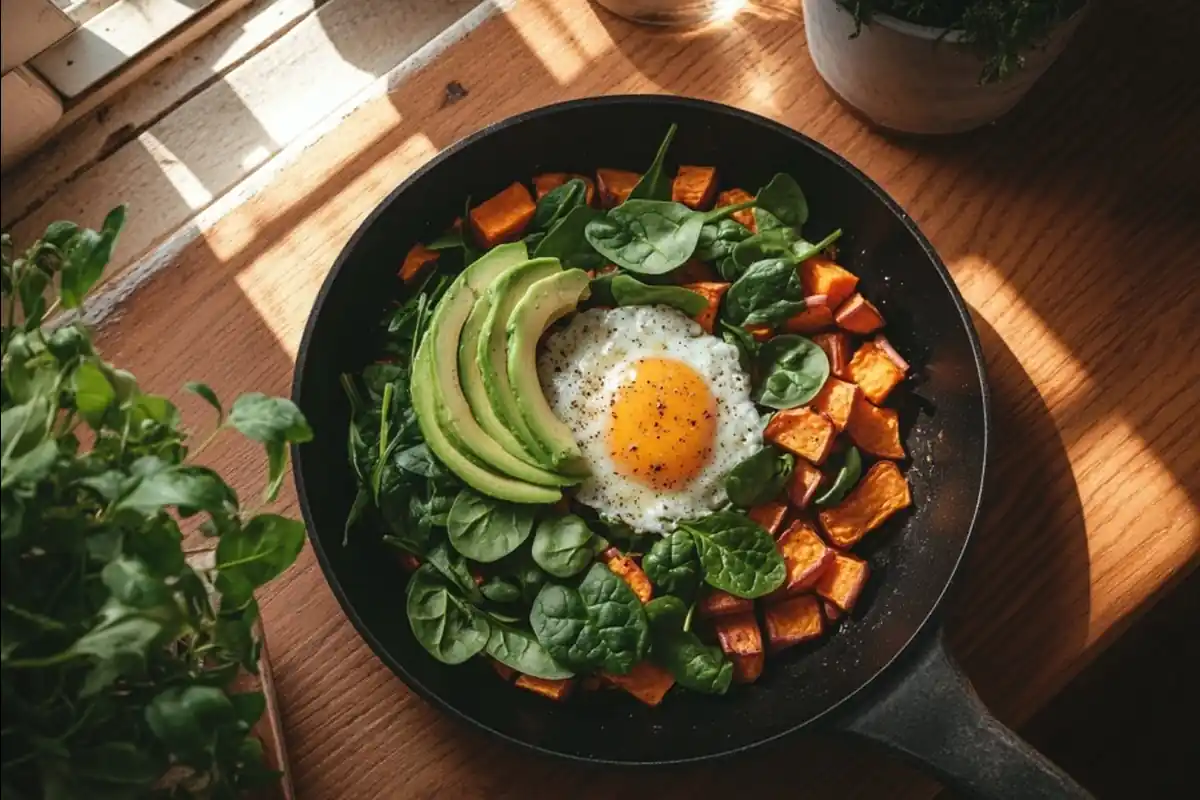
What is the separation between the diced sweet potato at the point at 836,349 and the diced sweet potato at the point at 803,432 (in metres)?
0.06

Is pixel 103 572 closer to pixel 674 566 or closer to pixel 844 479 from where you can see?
pixel 674 566

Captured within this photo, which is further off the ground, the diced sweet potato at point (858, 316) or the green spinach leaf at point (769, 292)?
the green spinach leaf at point (769, 292)

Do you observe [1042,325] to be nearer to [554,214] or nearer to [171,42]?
[554,214]

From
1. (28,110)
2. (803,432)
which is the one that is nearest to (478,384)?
(803,432)

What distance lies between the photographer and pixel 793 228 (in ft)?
4.21

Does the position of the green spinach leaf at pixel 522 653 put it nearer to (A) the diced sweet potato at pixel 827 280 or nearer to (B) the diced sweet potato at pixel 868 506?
(B) the diced sweet potato at pixel 868 506

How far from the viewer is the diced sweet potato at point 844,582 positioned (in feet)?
3.89

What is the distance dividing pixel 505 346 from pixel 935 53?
0.55 m

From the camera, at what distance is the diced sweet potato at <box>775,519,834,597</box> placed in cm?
119

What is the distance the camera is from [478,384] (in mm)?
1195

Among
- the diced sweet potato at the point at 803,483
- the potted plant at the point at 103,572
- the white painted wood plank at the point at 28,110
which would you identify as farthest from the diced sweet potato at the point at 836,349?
the white painted wood plank at the point at 28,110

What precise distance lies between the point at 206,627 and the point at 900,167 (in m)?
0.97

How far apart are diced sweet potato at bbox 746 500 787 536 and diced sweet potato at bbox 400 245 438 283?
46cm

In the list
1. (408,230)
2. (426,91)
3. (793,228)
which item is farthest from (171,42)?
(793,228)
